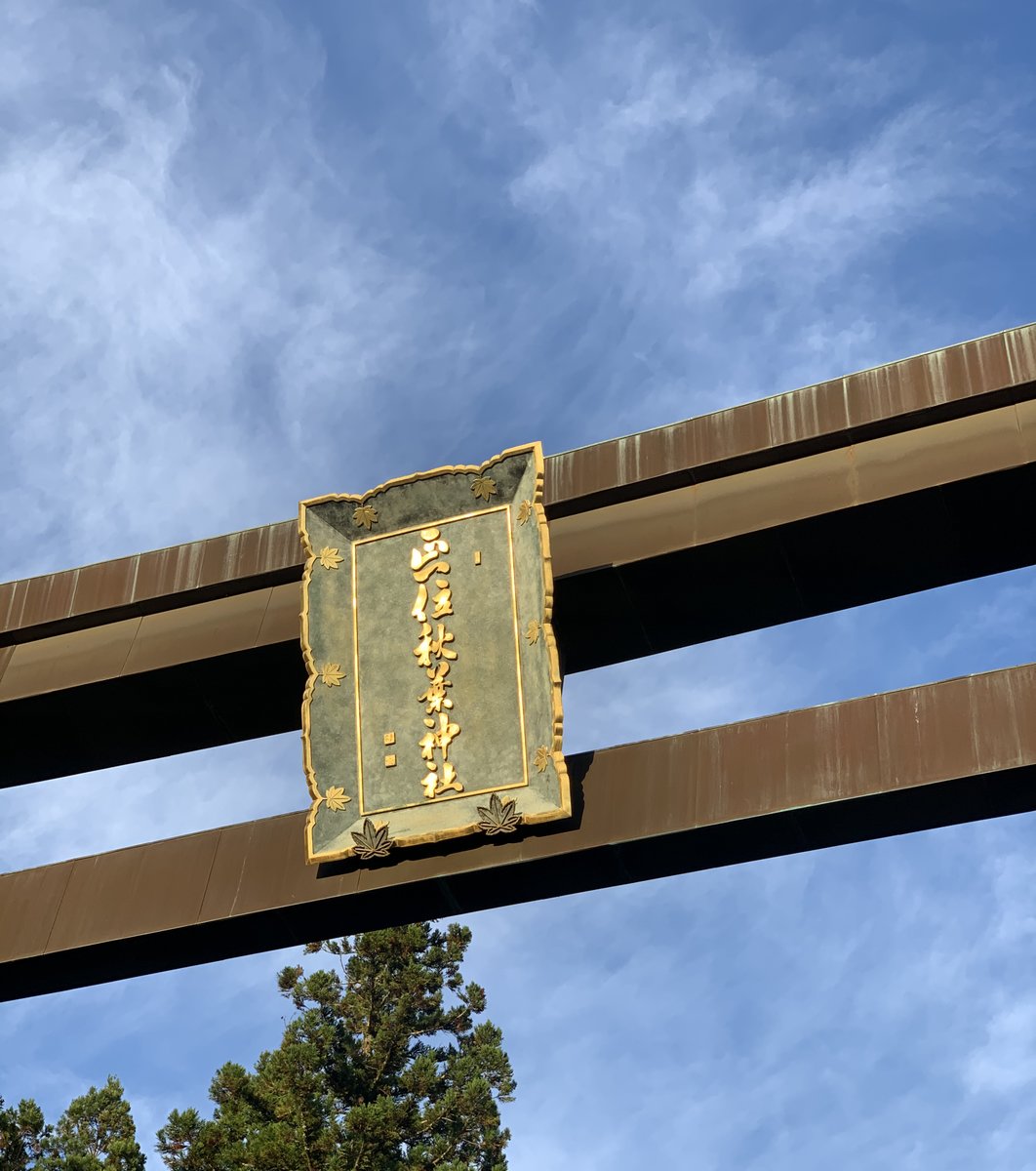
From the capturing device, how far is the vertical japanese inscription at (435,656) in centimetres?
1012

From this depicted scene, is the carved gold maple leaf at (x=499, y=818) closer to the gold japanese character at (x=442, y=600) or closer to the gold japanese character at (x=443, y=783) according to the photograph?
the gold japanese character at (x=443, y=783)

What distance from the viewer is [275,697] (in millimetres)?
11727

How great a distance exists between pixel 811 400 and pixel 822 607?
1291 millimetres

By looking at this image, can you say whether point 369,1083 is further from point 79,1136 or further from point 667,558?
point 667,558

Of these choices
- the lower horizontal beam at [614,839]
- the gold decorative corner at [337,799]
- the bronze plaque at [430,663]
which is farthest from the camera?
the gold decorative corner at [337,799]

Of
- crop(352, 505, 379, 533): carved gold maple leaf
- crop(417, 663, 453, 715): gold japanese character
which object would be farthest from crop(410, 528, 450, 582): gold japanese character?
crop(417, 663, 453, 715): gold japanese character

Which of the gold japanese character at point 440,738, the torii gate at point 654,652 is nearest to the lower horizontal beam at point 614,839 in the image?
the torii gate at point 654,652

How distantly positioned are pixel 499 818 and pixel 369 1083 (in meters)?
11.9

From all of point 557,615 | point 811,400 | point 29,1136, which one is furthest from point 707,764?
point 29,1136

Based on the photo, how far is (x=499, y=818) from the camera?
9.80 metres

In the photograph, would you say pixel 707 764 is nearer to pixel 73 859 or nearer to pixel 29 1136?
pixel 73 859

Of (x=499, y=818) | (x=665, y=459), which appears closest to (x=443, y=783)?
(x=499, y=818)

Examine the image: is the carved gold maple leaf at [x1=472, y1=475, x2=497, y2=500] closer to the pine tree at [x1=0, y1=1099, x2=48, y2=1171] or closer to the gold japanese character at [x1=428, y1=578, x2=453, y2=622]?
the gold japanese character at [x1=428, y1=578, x2=453, y2=622]

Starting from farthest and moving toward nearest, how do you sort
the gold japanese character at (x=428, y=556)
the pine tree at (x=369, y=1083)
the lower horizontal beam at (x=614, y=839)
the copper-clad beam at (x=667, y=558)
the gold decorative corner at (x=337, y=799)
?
the pine tree at (x=369, y=1083) < the gold japanese character at (x=428, y=556) < the gold decorative corner at (x=337, y=799) < the copper-clad beam at (x=667, y=558) < the lower horizontal beam at (x=614, y=839)
